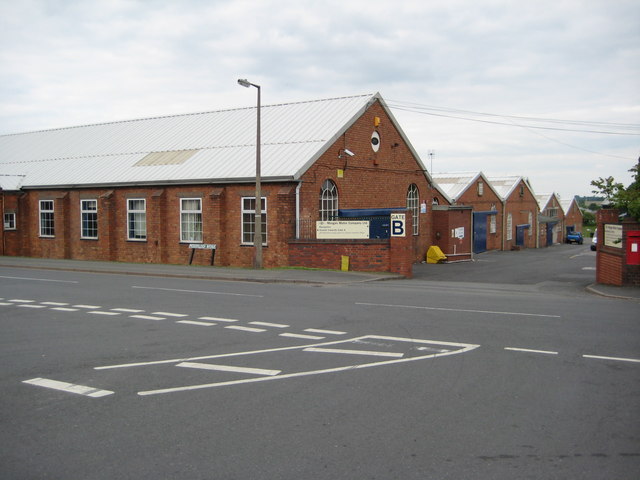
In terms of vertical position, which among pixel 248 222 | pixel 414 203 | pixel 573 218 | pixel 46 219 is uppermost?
pixel 414 203

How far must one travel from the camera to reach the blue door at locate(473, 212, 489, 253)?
4578 cm

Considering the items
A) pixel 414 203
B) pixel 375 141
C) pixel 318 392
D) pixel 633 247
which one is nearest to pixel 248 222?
pixel 375 141

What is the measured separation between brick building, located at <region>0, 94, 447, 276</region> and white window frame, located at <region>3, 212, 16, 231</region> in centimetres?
6

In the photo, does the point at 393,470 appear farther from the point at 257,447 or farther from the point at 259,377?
the point at 259,377

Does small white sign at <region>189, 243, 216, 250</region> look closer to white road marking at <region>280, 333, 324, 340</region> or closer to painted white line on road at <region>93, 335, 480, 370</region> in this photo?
white road marking at <region>280, 333, 324, 340</region>

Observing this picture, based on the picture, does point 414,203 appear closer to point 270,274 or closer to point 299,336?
point 270,274

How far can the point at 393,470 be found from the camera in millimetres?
4906

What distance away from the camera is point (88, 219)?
106 feet

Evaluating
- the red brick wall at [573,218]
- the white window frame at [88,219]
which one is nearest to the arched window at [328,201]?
the white window frame at [88,219]

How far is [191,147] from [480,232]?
24305mm

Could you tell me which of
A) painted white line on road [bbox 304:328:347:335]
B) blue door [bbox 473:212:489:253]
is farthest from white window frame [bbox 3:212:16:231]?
blue door [bbox 473:212:489:253]

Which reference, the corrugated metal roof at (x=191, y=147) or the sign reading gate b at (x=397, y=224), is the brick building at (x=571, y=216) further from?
the sign reading gate b at (x=397, y=224)

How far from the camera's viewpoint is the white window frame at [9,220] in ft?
117

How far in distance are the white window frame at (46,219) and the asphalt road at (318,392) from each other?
2138 cm
